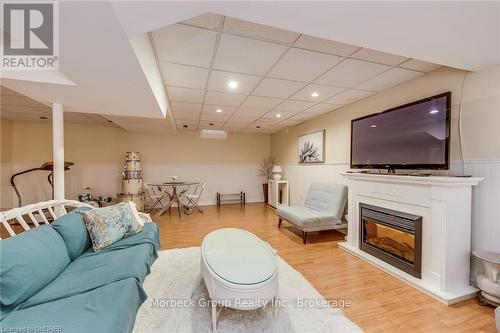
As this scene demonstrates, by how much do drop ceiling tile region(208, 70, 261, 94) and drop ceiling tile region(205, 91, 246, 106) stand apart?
18cm

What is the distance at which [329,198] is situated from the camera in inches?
147

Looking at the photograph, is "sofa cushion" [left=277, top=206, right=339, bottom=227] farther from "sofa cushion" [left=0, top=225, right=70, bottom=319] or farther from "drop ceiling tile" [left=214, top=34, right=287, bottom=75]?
"sofa cushion" [left=0, top=225, right=70, bottom=319]

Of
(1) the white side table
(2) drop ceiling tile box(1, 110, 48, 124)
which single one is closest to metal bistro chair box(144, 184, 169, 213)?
(2) drop ceiling tile box(1, 110, 48, 124)

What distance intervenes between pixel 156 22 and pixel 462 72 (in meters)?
2.97

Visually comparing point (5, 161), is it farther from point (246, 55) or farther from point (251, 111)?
point (246, 55)

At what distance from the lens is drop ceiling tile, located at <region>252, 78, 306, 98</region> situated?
279 cm

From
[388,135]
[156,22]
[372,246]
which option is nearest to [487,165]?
[388,135]

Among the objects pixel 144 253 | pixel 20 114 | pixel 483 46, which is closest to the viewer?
pixel 483 46

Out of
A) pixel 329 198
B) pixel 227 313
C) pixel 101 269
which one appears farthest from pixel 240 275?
pixel 329 198

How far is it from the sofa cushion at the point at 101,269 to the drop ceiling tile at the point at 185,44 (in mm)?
1877

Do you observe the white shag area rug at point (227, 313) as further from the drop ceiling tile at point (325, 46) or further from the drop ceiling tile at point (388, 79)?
the drop ceiling tile at point (388, 79)

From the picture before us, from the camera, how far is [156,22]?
1.22m

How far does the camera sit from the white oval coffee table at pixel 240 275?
145cm

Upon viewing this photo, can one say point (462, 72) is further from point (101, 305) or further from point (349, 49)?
point (101, 305)
